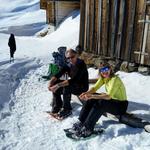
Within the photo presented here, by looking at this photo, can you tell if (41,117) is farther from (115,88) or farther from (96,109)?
(115,88)

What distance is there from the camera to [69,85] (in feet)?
25.3

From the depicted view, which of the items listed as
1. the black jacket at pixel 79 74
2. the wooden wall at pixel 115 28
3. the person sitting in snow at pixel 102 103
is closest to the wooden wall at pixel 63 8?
the wooden wall at pixel 115 28

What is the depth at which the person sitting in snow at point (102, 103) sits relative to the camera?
655 cm

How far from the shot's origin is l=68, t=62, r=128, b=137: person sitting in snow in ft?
21.5

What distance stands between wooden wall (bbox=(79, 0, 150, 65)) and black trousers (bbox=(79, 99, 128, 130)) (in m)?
3.83

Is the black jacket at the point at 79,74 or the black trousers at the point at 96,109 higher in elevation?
the black jacket at the point at 79,74

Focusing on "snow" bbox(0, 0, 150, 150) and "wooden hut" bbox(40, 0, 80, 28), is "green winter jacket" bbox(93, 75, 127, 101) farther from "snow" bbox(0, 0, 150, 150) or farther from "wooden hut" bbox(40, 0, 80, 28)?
"wooden hut" bbox(40, 0, 80, 28)

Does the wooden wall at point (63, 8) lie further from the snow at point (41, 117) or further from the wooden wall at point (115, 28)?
the wooden wall at point (115, 28)

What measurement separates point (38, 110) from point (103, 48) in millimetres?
4115

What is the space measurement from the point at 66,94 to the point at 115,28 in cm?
428

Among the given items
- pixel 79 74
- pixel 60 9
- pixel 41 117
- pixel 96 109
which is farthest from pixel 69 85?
pixel 60 9

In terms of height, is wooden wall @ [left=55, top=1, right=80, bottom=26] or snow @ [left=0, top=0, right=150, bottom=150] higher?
wooden wall @ [left=55, top=1, right=80, bottom=26]

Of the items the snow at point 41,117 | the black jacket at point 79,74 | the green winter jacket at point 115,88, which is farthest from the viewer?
the black jacket at point 79,74

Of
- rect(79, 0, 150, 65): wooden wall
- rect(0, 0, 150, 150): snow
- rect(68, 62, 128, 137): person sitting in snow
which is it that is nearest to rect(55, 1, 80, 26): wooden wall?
rect(0, 0, 150, 150): snow
